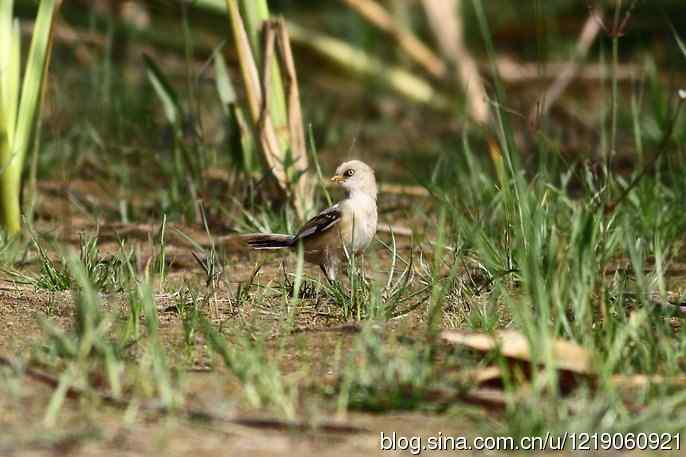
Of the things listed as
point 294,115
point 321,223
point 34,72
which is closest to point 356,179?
point 321,223

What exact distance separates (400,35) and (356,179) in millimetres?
2608

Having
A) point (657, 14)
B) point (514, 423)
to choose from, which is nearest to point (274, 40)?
point (514, 423)

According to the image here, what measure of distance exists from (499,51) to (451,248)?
16.7 ft

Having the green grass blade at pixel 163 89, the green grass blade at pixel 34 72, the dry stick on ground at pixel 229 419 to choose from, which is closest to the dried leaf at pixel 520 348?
the dry stick on ground at pixel 229 419

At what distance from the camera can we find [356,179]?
16.0 feet

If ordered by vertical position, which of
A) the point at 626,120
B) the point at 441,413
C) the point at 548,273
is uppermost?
the point at 626,120

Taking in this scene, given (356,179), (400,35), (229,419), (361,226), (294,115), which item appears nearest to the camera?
(229,419)

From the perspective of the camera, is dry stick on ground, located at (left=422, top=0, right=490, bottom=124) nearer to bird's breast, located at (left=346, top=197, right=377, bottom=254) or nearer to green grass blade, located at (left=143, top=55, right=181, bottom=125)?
green grass blade, located at (left=143, top=55, right=181, bottom=125)

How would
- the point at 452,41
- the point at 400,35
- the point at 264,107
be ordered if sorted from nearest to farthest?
the point at 264,107 < the point at 452,41 < the point at 400,35

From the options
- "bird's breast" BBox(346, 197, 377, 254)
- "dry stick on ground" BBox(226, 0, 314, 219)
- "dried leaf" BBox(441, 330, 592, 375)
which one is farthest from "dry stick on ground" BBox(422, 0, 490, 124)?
"dried leaf" BBox(441, 330, 592, 375)

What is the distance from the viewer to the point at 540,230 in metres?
3.85

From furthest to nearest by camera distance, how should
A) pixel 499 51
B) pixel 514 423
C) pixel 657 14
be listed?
pixel 499 51 < pixel 657 14 < pixel 514 423

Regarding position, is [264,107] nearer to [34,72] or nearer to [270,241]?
[270,241]

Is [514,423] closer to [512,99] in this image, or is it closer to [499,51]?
[512,99]
